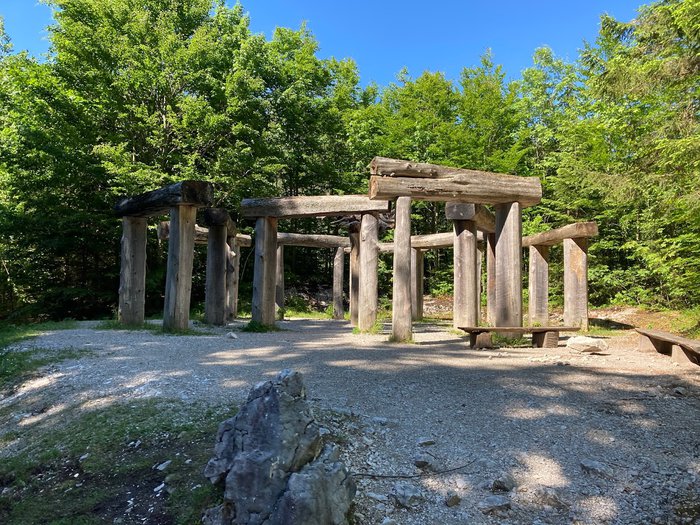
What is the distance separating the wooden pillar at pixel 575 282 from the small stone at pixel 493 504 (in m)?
11.4

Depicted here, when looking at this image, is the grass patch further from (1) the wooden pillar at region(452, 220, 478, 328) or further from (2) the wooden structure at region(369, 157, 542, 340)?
(1) the wooden pillar at region(452, 220, 478, 328)

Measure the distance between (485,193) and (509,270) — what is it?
160cm

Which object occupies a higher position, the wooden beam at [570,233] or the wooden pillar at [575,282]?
the wooden beam at [570,233]

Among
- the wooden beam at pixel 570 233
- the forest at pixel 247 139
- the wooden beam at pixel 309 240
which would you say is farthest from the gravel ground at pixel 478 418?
the wooden beam at pixel 309 240

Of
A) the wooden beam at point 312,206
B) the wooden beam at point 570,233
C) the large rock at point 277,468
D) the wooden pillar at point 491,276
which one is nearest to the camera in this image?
the large rock at point 277,468

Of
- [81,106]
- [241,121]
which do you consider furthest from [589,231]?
[81,106]

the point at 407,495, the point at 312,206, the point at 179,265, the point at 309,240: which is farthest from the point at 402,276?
the point at 309,240

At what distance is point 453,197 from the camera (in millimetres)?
9578

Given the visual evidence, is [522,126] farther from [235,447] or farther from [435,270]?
[235,447]

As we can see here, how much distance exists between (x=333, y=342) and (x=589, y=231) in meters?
8.03

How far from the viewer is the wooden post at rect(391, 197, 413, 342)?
899cm

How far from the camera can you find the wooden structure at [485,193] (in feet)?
29.8

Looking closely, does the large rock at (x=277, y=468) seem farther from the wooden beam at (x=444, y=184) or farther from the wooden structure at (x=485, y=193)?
the wooden beam at (x=444, y=184)

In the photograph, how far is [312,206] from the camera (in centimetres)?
1160
